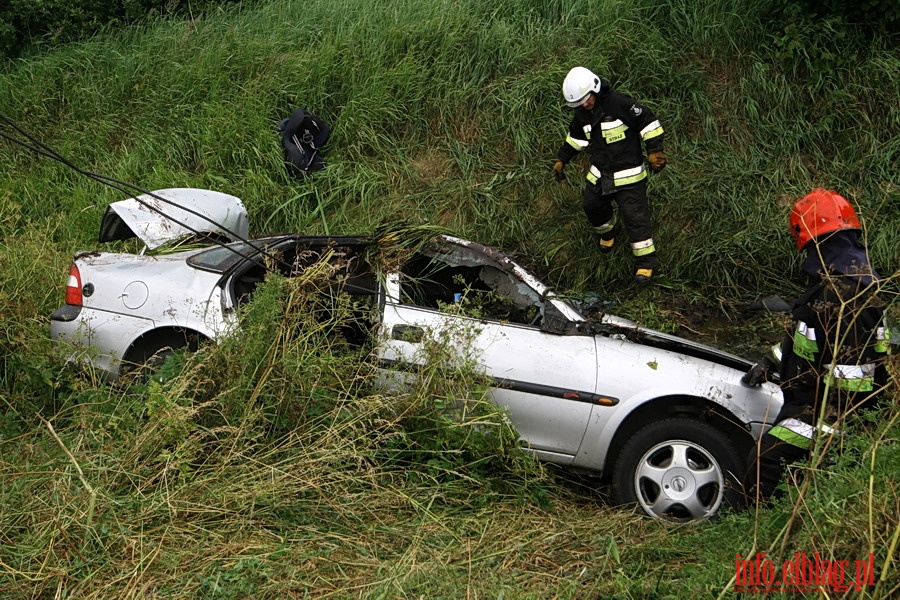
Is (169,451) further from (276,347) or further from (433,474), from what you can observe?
(433,474)

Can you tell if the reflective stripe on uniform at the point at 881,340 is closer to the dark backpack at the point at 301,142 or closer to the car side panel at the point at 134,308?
the car side panel at the point at 134,308

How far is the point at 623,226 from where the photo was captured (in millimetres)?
7605

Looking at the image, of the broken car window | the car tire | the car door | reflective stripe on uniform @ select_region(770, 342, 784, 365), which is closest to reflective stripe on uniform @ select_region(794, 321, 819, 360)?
reflective stripe on uniform @ select_region(770, 342, 784, 365)

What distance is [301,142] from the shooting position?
847 cm

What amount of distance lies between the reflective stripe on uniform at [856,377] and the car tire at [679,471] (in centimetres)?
79

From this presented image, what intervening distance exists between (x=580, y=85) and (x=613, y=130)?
44 cm

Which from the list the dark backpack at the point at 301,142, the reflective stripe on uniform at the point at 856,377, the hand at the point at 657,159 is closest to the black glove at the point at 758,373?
the reflective stripe on uniform at the point at 856,377

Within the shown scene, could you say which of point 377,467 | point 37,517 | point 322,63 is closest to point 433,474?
point 377,467

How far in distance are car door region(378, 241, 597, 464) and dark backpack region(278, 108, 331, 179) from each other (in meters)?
3.70

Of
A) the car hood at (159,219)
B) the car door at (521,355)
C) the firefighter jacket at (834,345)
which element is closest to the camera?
the firefighter jacket at (834,345)

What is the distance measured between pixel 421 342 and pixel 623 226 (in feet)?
11.1

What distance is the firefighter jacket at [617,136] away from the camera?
6.84 m

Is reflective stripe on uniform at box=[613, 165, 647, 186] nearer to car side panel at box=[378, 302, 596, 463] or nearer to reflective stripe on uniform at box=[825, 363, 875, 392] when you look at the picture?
car side panel at box=[378, 302, 596, 463]

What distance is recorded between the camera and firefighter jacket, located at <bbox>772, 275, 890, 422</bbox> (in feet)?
12.8
